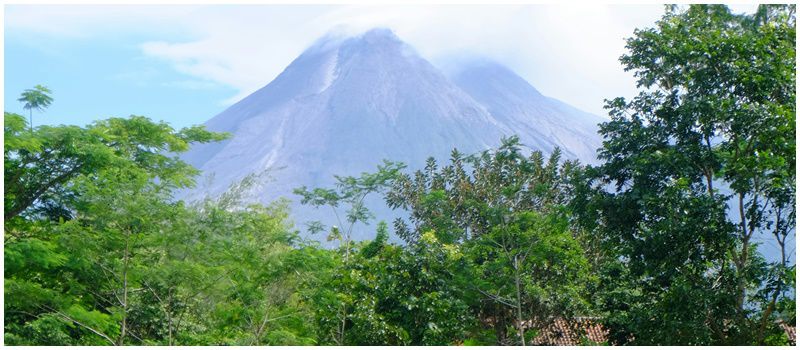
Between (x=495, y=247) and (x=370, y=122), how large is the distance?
35490 millimetres

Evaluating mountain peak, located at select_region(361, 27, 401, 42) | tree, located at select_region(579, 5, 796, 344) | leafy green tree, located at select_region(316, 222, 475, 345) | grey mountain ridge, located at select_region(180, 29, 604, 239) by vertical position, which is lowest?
leafy green tree, located at select_region(316, 222, 475, 345)

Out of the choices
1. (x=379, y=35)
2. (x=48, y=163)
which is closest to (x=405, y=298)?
(x=48, y=163)

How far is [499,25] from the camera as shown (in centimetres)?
4062

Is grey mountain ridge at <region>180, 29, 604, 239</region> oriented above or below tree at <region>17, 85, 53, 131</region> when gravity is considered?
above

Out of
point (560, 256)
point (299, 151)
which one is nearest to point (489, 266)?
point (560, 256)

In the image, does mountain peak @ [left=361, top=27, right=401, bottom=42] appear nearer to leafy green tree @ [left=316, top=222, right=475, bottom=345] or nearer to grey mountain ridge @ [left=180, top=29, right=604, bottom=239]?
grey mountain ridge @ [left=180, top=29, right=604, bottom=239]

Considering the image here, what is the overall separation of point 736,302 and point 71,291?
511 cm

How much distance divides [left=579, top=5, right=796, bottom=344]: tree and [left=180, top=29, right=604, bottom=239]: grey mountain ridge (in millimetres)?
27076

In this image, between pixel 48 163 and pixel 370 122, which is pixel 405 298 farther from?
pixel 370 122

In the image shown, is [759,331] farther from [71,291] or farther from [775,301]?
[71,291]

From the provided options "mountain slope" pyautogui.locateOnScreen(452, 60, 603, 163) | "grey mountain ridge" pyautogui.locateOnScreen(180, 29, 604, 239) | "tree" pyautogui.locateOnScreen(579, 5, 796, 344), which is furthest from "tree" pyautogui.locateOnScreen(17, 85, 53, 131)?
"grey mountain ridge" pyautogui.locateOnScreen(180, 29, 604, 239)

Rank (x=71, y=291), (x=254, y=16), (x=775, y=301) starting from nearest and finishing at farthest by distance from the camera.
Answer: (x=775, y=301)
(x=71, y=291)
(x=254, y=16)

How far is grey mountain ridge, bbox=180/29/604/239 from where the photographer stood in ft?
123

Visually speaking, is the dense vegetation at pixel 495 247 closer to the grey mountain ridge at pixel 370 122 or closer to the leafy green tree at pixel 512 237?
the leafy green tree at pixel 512 237
